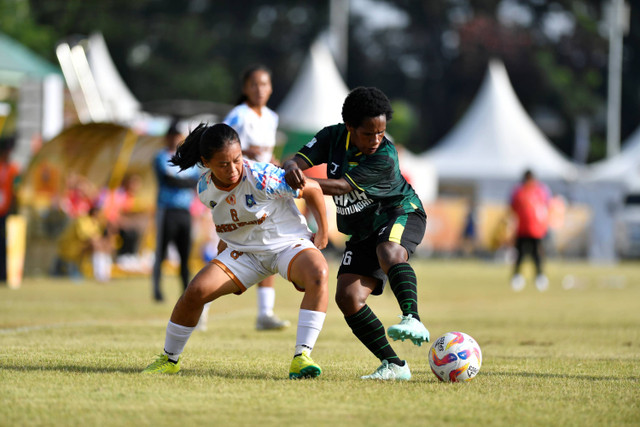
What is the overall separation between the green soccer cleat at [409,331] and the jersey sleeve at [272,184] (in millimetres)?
1018

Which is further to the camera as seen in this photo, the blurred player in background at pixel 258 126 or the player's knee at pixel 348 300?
the blurred player in background at pixel 258 126

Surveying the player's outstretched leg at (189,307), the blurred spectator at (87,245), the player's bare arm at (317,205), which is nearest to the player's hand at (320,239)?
the player's bare arm at (317,205)

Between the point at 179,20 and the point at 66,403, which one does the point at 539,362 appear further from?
the point at 179,20

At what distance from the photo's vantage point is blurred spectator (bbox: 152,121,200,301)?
39.7 feet

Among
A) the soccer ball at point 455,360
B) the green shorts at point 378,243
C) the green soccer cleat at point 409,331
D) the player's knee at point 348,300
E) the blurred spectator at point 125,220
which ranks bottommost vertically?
the blurred spectator at point 125,220

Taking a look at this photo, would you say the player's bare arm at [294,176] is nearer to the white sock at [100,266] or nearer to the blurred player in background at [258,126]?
the blurred player in background at [258,126]

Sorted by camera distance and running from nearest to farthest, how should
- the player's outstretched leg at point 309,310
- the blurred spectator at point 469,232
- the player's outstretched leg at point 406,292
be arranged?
the player's outstretched leg at point 406,292
the player's outstretched leg at point 309,310
the blurred spectator at point 469,232

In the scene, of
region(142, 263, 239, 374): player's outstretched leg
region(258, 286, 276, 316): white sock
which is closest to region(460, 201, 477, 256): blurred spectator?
region(258, 286, 276, 316): white sock

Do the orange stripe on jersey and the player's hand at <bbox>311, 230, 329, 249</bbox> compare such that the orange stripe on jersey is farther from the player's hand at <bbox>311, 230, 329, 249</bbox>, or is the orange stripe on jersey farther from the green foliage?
the green foliage

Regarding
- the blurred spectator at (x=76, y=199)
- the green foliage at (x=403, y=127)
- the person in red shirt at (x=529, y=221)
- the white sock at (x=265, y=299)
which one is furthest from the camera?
the green foliage at (x=403, y=127)

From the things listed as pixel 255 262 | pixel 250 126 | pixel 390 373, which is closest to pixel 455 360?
pixel 390 373

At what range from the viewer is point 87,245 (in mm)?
18641

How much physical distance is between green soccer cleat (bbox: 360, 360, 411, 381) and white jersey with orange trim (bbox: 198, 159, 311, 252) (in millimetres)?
952

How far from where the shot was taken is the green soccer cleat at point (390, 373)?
588 centimetres
